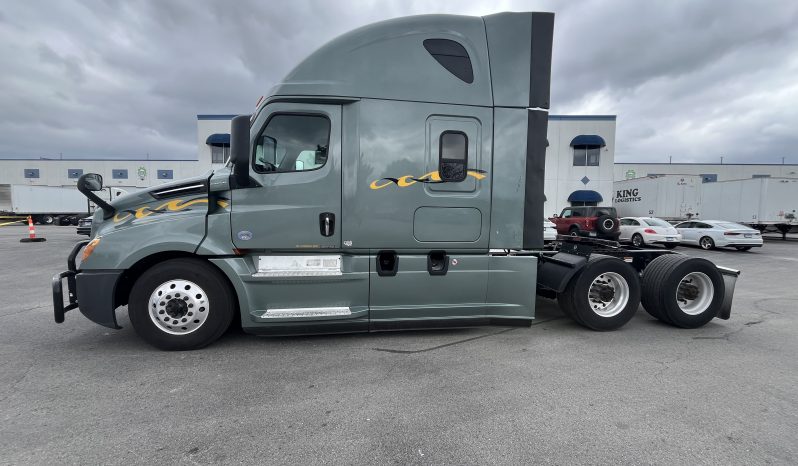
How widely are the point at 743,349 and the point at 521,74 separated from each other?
4.06 m

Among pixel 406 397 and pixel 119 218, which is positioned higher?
pixel 119 218

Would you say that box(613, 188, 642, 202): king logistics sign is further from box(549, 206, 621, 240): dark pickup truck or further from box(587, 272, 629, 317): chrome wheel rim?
box(587, 272, 629, 317): chrome wheel rim

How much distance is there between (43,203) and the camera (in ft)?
93.5

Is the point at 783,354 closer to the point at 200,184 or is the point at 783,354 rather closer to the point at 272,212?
the point at 272,212

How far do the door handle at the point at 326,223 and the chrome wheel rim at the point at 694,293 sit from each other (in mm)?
4674

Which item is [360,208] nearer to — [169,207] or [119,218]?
[169,207]

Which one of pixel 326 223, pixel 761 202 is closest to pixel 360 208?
pixel 326 223

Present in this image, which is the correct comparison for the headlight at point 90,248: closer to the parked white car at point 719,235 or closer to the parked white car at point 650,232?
the parked white car at point 650,232

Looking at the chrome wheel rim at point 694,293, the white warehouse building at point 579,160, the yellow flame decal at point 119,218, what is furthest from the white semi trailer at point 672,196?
the yellow flame decal at point 119,218

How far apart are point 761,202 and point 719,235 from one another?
6.29 meters

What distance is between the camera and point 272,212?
12.2 ft

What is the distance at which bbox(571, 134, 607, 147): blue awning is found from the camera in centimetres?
2484

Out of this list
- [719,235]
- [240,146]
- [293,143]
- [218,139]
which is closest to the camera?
[240,146]

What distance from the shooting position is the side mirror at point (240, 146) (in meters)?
3.54
